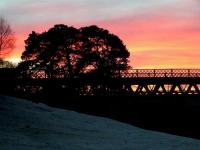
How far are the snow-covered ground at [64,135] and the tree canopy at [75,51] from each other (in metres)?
37.2

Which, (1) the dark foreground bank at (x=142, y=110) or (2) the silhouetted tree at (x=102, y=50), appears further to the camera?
(2) the silhouetted tree at (x=102, y=50)

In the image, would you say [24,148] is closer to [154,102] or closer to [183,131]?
[183,131]

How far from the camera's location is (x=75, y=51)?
6938cm

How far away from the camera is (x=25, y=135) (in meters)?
21.9

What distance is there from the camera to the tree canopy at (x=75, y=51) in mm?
68125

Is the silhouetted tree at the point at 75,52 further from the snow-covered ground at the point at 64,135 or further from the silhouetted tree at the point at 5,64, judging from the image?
the snow-covered ground at the point at 64,135

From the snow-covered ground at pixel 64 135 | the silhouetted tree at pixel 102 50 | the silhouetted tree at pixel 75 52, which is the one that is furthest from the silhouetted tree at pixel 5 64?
the snow-covered ground at pixel 64 135

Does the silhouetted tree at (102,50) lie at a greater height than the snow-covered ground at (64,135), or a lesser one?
greater

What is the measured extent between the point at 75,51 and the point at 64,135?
46463 mm

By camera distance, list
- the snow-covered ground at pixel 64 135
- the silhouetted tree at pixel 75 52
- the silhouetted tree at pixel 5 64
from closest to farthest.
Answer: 1. the snow-covered ground at pixel 64 135
2. the silhouetted tree at pixel 5 64
3. the silhouetted tree at pixel 75 52

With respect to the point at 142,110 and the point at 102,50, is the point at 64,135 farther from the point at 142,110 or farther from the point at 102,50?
the point at 102,50

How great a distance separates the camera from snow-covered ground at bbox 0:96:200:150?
66.7ft

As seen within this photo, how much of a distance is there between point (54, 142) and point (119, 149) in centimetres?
260

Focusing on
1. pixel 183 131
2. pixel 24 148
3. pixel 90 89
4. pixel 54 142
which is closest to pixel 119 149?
pixel 54 142
